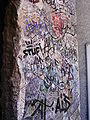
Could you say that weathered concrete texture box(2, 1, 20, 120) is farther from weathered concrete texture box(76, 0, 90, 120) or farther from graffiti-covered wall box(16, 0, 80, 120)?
weathered concrete texture box(76, 0, 90, 120)

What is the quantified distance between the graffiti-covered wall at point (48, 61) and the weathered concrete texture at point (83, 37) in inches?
8.1

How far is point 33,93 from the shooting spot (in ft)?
4.33

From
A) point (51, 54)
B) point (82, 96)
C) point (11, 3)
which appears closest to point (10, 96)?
point (51, 54)

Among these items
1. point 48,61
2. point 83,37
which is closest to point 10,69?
point 48,61

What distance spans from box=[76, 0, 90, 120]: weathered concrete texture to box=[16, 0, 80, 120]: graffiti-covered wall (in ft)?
0.68

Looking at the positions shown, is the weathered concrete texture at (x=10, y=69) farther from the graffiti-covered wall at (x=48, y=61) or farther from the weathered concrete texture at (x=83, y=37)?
the weathered concrete texture at (x=83, y=37)

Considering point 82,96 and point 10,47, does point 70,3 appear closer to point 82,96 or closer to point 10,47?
point 10,47

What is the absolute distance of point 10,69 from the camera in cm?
136

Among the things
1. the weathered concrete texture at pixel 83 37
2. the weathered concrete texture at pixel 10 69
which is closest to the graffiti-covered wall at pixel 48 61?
the weathered concrete texture at pixel 10 69

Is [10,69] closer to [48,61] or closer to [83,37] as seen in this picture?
[48,61]

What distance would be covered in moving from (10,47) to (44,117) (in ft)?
1.78

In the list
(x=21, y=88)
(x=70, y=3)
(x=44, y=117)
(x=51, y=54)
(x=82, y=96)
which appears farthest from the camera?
(x=82, y=96)

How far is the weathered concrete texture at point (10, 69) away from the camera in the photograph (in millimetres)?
1284

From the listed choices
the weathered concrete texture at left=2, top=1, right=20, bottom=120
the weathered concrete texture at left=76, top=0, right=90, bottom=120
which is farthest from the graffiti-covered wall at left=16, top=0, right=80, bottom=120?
the weathered concrete texture at left=76, top=0, right=90, bottom=120
